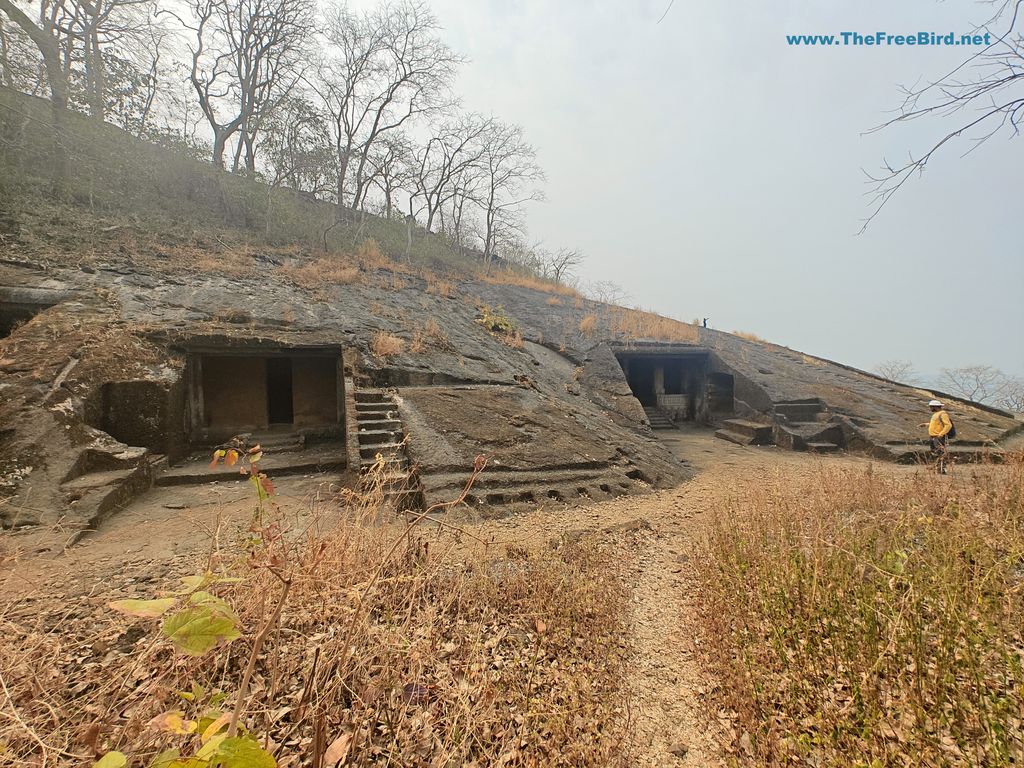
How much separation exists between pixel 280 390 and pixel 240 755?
9283 millimetres

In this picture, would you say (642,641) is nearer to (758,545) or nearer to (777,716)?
(777,716)

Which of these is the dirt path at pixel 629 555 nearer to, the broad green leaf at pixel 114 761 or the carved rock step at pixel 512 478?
the carved rock step at pixel 512 478

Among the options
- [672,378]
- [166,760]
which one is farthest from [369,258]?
[166,760]

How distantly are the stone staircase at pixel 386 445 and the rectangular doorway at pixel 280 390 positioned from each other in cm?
320

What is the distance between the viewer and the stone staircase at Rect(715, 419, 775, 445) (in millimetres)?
9898

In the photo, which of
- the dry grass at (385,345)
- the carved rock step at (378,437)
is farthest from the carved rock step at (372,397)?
the dry grass at (385,345)

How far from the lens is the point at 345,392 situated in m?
6.72

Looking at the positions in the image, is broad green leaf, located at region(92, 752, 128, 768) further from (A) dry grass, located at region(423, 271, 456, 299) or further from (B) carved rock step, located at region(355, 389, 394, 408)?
(A) dry grass, located at region(423, 271, 456, 299)

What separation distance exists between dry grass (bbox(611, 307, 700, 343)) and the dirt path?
6546 millimetres

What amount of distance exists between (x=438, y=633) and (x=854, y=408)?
11.3 metres

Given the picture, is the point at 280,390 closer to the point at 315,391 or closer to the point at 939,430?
the point at 315,391

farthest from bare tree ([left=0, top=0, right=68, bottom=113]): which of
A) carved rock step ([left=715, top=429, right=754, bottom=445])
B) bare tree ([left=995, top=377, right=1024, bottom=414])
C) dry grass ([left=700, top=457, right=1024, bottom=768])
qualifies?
bare tree ([left=995, top=377, right=1024, bottom=414])

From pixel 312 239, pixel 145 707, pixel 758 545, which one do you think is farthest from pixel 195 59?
pixel 758 545

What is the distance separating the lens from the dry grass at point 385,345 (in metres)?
7.89
